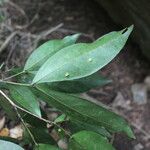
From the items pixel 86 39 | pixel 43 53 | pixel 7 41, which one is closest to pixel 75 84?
pixel 43 53

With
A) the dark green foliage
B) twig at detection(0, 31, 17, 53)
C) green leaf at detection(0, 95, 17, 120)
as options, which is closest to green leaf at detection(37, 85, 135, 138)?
the dark green foliage

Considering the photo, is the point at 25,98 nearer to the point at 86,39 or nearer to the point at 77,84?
the point at 77,84

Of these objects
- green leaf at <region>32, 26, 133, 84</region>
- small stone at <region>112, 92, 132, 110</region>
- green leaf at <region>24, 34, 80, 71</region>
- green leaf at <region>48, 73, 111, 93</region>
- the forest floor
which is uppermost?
green leaf at <region>32, 26, 133, 84</region>

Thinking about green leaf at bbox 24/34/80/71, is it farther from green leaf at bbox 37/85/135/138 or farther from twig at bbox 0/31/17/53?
twig at bbox 0/31/17/53

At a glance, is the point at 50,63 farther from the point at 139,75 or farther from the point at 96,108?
the point at 139,75

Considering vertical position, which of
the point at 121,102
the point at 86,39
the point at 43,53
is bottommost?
the point at 121,102

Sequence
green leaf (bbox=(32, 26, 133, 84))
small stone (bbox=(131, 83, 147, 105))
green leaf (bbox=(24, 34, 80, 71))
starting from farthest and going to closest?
small stone (bbox=(131, 83, 147, 105)), green leaf (bbox=(24, 34, 80, 71)), green leaf (bbox=(32, 26, 133, 84))
